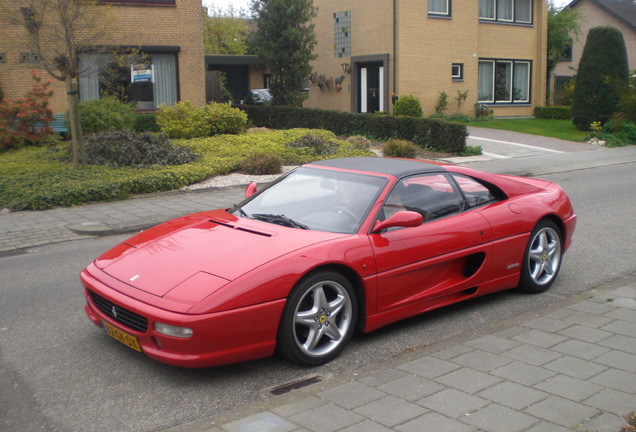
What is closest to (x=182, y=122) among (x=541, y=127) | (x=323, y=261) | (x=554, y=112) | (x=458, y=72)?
(x=458, y=72)

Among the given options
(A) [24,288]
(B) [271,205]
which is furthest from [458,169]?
(A) [24,288]

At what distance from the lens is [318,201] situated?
5.41m

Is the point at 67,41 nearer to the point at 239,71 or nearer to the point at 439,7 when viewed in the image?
the point at 439,7

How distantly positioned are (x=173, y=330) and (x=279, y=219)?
1.45m

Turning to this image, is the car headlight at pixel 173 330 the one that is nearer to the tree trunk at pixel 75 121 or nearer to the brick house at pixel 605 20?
the tree trunk at pixel 75 121

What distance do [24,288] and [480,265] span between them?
4411mm

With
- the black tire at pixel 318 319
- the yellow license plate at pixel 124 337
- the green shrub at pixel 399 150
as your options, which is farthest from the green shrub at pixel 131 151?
the black tire at pixel 318 319

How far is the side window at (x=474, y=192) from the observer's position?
5.85 meters

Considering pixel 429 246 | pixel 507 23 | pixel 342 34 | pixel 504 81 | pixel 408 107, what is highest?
pixel 507 23

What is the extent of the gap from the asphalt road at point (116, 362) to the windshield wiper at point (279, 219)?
0.99m

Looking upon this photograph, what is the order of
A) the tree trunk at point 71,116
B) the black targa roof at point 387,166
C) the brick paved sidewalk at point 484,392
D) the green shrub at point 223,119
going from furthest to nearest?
1. the green shrub at point 223,119
2. the tree trunk at point 71,116
3. the black targa roof at point 387,166
4. the brick paved sidewalk at point 484,392

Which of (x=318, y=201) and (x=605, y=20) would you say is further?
(x=605, y=20)

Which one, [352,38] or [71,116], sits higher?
[352,38]

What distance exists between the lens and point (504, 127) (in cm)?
2608
